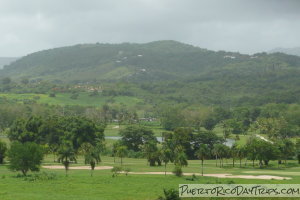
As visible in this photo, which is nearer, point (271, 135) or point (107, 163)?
point (107, 163)

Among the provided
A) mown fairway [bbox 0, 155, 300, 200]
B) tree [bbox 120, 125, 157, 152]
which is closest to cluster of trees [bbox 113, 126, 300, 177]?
tree [bbox 120, 125, 157, 152]

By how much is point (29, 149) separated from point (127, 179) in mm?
24779

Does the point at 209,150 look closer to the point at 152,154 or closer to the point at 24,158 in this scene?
the point at 152,154

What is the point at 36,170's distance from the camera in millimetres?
100938

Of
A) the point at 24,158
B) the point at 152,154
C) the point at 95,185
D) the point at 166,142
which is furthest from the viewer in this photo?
the point at 166,142

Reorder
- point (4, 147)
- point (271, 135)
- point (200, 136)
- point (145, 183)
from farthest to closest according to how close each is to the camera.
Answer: point (271, 135), point (200, 136), point (4, 147), point (145, 183)

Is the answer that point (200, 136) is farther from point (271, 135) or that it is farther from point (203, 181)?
point (203, 181)

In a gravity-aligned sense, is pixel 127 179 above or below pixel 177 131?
below

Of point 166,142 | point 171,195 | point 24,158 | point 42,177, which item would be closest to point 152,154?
point 166,142

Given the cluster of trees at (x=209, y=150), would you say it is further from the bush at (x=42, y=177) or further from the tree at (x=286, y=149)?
the bush at (x=42, y=177)

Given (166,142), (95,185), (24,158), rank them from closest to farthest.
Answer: (95,185) < (24,158) < (166,142)

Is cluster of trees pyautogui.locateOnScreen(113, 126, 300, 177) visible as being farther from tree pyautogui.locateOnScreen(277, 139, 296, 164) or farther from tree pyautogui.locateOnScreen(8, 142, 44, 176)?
tree pyautogui.locateOnScreen(8, 142, 44, 176)

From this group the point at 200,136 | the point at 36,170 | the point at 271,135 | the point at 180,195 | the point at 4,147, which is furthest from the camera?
the point at 271,135

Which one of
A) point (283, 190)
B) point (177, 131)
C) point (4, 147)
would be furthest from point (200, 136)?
point (283, 190)
